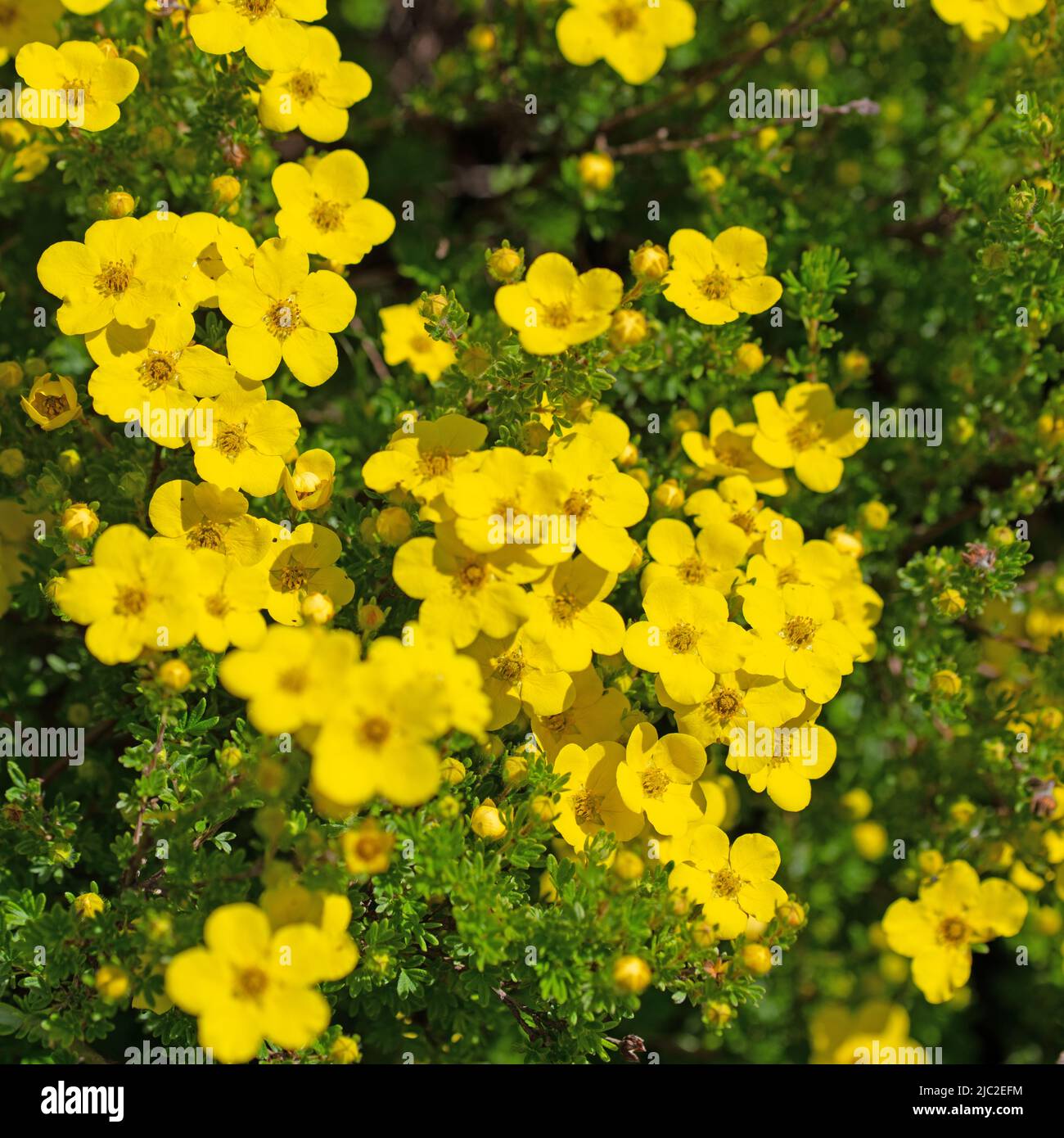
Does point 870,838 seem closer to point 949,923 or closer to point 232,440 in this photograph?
point 949,923

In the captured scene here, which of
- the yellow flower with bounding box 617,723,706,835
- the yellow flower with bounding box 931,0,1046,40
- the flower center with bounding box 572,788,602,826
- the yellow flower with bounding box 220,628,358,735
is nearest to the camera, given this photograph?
the yellow flower with bounding box 220,628,358,735

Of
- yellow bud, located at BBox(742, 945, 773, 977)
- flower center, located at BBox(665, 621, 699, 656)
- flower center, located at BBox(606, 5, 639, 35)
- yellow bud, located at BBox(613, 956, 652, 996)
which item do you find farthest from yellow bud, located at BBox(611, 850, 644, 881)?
flower center, located at BBox(606, 5, 639, 35)

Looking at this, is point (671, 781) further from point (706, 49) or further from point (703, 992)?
point (706, 49)

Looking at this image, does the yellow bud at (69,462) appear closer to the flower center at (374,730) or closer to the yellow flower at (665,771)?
the flower center at (374,730)

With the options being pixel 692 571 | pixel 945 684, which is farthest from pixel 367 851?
pixel 945 684

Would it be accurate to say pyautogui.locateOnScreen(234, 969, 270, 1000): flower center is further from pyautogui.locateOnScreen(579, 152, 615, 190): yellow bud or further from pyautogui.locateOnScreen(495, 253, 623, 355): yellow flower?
pyautogui.locateOnScreen(579, 152, 615, 190): yellow bud

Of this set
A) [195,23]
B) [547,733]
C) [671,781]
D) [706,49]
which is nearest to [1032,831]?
[671,781]
